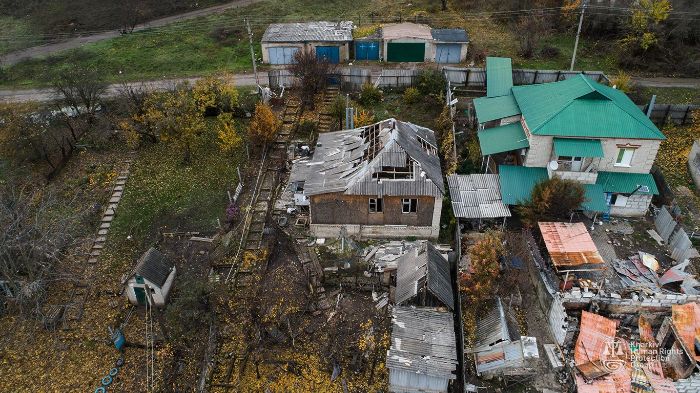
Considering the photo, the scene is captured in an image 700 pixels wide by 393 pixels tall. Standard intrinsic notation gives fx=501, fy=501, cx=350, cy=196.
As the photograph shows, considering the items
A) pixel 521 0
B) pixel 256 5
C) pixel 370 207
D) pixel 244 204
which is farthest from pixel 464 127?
pixel 256 5

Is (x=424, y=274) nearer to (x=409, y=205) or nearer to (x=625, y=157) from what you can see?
(x=409, y=205)

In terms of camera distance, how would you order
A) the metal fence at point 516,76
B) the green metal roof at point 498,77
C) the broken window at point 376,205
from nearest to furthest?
1. the broken window at point 376,205
2. the green metal roof at point 498,77
3. the metal fence at point 516,76

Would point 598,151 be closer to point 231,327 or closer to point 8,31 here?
point 231,327

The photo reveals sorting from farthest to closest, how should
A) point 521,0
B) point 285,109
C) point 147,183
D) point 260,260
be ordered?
point 521,0 < point 285,109 < point 147,183 < point 260,260

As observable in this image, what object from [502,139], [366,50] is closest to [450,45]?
[366,50]

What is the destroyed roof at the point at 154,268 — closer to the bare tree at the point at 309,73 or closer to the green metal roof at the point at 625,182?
the bare tree at the point at 309,73

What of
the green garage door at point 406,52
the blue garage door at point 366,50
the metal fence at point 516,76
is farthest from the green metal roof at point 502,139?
the blue garage door at point 366,50
